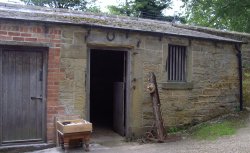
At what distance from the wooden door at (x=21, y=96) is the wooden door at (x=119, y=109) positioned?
7.41 ft

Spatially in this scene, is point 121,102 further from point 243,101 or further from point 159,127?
point 243,101

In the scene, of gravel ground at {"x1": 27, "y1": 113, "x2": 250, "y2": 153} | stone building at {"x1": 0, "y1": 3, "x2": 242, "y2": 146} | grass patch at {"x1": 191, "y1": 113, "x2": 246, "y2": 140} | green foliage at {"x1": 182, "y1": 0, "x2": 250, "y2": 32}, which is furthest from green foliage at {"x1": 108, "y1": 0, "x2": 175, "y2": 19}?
gravel ground at {"x1": 27, "y1": 113, "x2": 250, "y2": 153}

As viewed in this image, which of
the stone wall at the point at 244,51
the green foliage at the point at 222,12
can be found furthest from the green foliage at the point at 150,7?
the stone wall at the point at 244,51

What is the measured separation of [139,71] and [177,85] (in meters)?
1.31

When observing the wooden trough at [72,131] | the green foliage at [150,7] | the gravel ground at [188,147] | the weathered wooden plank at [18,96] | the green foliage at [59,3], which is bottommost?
the gravel ground at [188,147]

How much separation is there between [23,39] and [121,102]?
3.15m

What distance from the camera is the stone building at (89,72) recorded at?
24.4 feet

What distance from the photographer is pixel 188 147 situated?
302 inches

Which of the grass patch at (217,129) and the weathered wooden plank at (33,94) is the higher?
the weathered wooden plank at (33,94)

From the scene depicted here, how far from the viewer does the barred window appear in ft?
31.4

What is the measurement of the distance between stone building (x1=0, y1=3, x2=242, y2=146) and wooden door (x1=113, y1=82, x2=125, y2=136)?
3 cm

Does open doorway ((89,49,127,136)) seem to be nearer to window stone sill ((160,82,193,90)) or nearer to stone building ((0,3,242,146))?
stone building ((0,3,242,146))

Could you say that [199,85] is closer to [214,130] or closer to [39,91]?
[214,130]

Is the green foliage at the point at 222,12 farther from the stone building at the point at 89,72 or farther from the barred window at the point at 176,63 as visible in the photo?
the barred window at the point at 176,63
